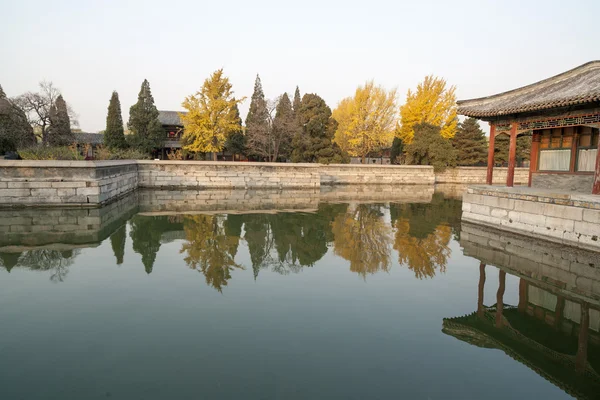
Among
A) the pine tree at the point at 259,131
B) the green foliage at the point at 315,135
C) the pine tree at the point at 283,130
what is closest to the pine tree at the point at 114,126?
the pine tree at the point at 259,131

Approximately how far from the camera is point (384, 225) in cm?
1240

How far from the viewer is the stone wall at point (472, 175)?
1339 inches

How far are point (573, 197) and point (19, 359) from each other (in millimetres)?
11279

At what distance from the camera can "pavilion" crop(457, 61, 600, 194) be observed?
10.9 meters

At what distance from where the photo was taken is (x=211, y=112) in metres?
26.9

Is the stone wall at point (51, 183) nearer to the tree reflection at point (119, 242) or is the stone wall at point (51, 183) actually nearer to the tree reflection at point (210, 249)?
the tree reflection at point (119, 242)

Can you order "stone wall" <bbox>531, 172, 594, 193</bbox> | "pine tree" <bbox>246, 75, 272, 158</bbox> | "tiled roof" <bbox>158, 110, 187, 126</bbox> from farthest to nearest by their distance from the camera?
"tiled roof" <bbox>158, 110, 187, 126</bbox> < "pine tree" <bbox>246, 75, 272, 158</bbox> < "stone wall" <bbox>531, 172, 594, 193</bbox>

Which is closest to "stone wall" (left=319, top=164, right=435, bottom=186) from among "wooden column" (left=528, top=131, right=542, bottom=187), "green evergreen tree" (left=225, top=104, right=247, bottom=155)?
"green evergreen tree" (left=225, top=104, right=247, bottom=155)

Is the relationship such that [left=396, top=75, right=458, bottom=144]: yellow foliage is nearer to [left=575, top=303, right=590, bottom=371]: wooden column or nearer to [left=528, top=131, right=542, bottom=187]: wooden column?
[left=528, top=131, right=542, bottom=187]: wooden column

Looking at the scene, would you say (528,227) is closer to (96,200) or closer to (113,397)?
(113,397)

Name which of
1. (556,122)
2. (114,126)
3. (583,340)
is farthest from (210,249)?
(114,126)

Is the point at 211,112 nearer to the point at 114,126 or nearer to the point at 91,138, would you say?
the point at 114,126

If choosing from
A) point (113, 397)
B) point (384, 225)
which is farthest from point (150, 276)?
point (384, 225)

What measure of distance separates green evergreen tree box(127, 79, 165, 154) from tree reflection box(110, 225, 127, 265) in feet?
88.3
